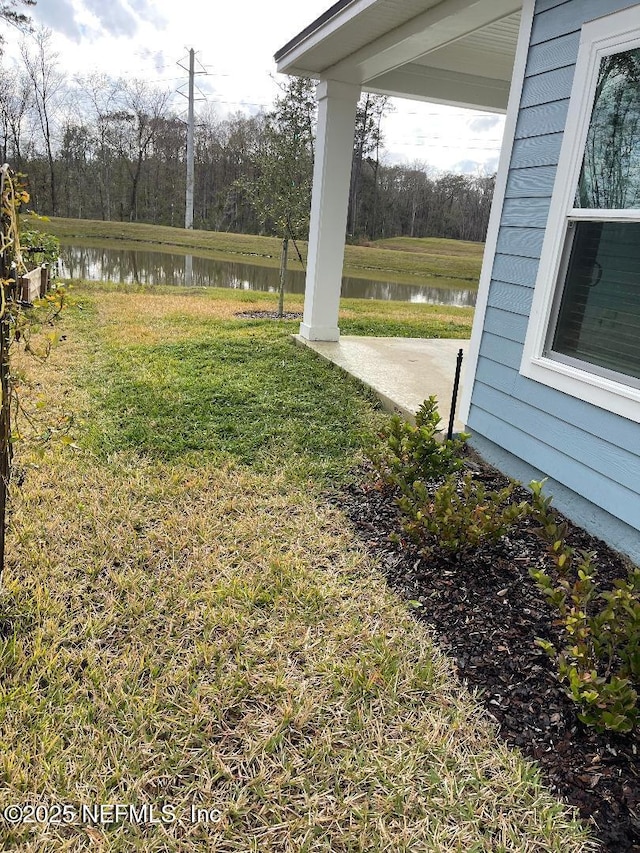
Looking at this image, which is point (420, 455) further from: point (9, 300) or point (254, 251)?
point (254, 251)

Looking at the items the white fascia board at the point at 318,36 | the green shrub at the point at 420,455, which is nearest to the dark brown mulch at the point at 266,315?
the white fascia board at the point at 318,36

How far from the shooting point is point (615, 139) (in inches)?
102

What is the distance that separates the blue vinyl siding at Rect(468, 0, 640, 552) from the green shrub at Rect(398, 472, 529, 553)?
45 centimetres

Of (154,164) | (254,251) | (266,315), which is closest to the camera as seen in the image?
(266,315)

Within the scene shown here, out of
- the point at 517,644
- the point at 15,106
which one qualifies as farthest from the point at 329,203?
the point at 15,106

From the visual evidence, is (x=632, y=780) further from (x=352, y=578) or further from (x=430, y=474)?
(x=430, y=474)

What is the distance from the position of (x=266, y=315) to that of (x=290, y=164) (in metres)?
2.09

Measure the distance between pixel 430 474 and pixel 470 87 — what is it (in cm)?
492

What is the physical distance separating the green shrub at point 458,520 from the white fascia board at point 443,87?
15.8ft

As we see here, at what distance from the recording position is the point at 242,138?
1384 inches

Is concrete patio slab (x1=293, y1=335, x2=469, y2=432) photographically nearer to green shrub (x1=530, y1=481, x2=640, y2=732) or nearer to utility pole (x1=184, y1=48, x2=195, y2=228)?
green shrub (x1=530, y1=481, x2=640, y2=732)

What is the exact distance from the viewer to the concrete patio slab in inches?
173

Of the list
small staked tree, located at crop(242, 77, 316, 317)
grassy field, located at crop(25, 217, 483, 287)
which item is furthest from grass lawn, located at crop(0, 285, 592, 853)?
grassy field, located at crop(25, 217, 483, 287)

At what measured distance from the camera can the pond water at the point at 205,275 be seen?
48.0 feet
